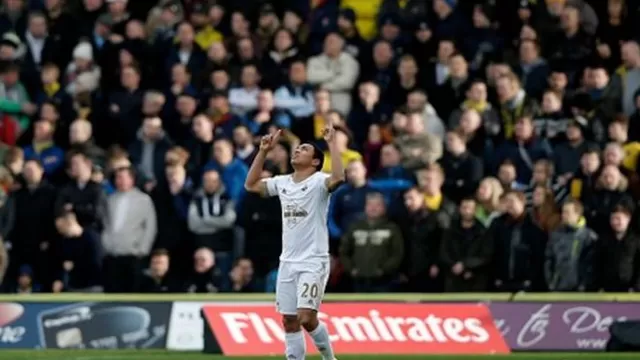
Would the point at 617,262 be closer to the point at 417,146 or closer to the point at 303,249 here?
the point at 417,146

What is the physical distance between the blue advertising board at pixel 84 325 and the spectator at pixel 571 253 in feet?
15.6

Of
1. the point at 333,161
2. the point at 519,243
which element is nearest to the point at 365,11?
the point at 519,243

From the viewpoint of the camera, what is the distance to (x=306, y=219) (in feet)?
68.9

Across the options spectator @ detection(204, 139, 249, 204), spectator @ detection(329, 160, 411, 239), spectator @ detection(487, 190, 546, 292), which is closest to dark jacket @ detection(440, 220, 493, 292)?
spectator @ detection(487, 190, 546, 292)

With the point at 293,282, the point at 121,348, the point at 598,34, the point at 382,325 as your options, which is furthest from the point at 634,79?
the point at 293,282

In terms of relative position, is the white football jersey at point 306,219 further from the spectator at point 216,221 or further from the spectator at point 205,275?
the spectator at point 216,221

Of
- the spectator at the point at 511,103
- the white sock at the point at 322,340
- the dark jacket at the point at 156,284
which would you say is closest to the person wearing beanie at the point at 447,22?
the spectator at the point at 511,103

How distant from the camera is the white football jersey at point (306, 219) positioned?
827 inches

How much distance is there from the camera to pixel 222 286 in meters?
28.4

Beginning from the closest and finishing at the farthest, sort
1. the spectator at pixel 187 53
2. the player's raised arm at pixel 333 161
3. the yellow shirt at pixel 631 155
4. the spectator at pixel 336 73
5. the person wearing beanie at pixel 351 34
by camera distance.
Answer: the player's raised arm at pixel 333 161, the yellow shirt at pixel 631 155, the spectator at pixel 336 73, the person wearing beanie at pixel 351 34, the spectator at pixel 187 53

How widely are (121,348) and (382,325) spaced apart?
3166mm

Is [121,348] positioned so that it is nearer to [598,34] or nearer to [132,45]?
[132,45]

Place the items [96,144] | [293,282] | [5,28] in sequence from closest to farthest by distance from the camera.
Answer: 1. [293,282]
2. [96,144]
3. [5,28]

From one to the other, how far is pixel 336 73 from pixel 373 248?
383cm
